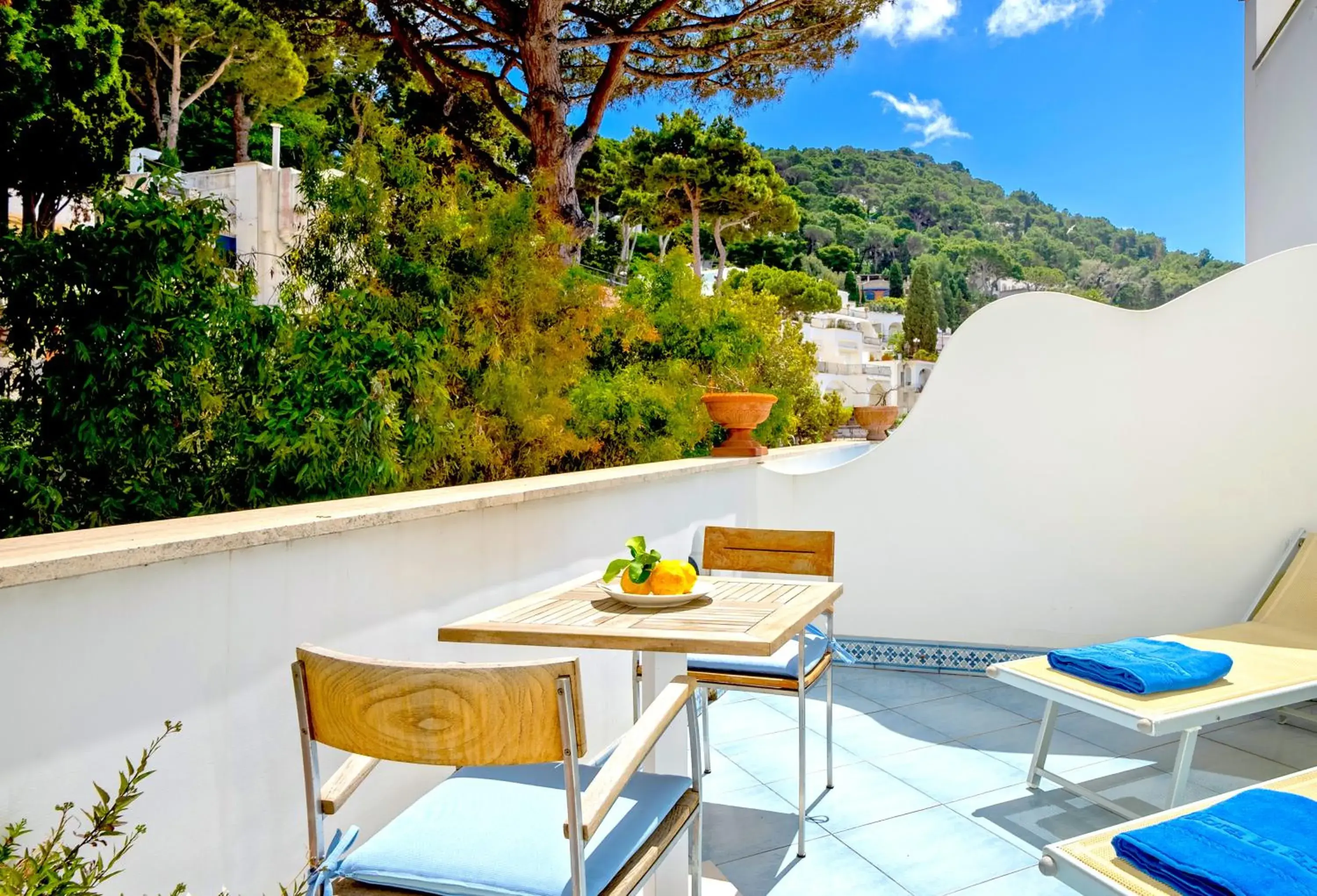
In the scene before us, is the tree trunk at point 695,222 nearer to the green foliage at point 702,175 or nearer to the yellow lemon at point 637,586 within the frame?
the green foliage at point 702,175

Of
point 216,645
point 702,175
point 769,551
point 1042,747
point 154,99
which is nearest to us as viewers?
point 216,645

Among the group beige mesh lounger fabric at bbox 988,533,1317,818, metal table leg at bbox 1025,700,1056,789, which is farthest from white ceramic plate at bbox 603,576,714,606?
metal table leg at bbox 1025,700,1056,789

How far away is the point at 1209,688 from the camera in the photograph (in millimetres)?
2785

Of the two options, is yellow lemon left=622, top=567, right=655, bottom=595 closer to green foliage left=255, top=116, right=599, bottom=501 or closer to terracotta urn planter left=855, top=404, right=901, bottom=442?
green foliage left=255, top=116, right=599, bottom=501

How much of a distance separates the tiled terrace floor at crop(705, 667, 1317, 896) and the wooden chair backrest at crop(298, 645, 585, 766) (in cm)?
136

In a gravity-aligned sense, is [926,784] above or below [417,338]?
below

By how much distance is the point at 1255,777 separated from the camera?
121 inches

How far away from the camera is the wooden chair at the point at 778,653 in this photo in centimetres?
262

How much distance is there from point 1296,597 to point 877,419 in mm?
5926

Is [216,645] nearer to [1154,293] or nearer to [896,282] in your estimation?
[1154,293]

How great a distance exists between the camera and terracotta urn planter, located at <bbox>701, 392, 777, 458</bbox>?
14.9 feet

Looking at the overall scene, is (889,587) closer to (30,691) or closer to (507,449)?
(507,449)

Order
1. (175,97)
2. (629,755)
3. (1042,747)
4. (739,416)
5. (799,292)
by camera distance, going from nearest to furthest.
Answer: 1. (629,755)
2. (1042,747)
3. (739,416)
4. (175,97)
5. (799,292)

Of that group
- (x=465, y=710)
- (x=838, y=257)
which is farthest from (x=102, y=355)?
(x=838, y=257)
